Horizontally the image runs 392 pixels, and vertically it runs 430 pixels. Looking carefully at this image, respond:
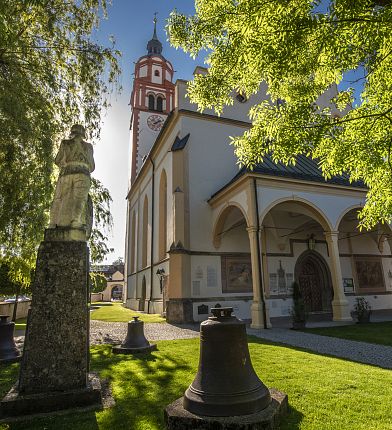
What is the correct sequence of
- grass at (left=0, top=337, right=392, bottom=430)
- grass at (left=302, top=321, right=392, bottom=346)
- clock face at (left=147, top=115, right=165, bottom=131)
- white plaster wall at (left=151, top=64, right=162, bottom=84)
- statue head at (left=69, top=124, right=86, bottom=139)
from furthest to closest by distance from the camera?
white plaster wall at (left=151, top=64, right=162, bottom=84)
clock face at (left=147, top=115, right=165, bottom=131)
grass at (left=302, top=321, right=392, bottom=346)
statue head at (left=69, top=124, right=86, bottom=139)
grass at (left=0, top=337, right=392, bottom=430)

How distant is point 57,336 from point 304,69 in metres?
6.12

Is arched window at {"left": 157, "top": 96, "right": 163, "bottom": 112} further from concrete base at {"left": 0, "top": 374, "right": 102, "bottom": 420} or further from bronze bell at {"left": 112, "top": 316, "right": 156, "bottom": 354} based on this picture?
concrete base at {"left": 0, "top": 374, "right": 102, "bottom": 420}

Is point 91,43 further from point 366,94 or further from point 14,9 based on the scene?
point 366,94

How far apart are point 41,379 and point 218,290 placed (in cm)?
1151

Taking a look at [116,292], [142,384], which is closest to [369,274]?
[142,384]

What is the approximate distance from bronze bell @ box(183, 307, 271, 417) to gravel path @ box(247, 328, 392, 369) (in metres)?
4.00

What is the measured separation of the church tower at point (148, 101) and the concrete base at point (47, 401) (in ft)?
88.4

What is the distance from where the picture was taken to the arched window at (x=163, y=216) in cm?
1823

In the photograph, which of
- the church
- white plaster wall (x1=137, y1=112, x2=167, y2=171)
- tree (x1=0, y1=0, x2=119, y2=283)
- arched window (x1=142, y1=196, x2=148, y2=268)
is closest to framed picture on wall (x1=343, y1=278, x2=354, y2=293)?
the church

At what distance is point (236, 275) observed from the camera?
15219 millimetres

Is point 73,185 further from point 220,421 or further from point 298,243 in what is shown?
point 298,243

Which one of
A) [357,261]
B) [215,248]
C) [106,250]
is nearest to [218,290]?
[215,248]

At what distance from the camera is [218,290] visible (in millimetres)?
14594

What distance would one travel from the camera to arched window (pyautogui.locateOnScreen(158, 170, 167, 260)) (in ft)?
59.8
